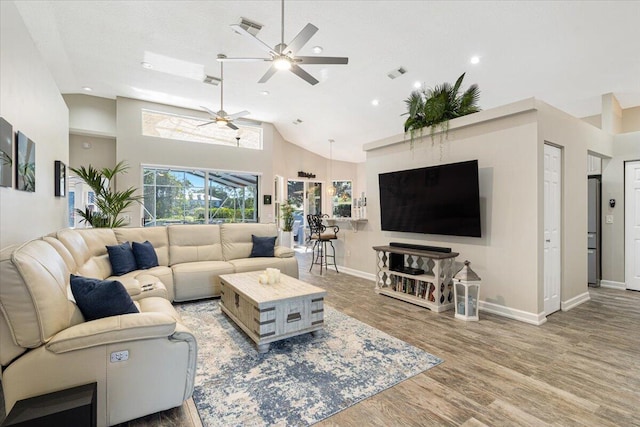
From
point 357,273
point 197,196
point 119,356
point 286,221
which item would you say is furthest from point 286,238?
point 119,356

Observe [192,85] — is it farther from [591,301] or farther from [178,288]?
[591,301]

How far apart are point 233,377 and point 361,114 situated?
19.2 feet

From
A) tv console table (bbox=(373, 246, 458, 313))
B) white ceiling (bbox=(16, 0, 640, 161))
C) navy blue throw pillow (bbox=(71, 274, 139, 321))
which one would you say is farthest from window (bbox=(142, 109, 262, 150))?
navy blue throw pillow (bbox=(71, 274, 139, 321))

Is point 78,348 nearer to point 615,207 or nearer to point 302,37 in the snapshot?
point 302,37

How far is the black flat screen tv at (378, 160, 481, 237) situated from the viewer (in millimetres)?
3713

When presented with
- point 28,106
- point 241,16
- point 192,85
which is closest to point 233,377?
point 28,106

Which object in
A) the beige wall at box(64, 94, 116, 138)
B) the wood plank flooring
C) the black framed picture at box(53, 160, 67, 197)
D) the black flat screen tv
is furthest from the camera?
the beige wall at box(64, 94, 116, 138)

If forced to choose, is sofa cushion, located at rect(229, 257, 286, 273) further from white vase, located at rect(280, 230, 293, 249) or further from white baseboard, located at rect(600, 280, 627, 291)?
white baseboard, located at rect(600, 280, 627, 291)

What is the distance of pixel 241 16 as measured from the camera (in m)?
3.65

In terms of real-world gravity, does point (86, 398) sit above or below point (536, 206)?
below

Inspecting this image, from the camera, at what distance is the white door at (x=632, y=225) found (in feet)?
15.6

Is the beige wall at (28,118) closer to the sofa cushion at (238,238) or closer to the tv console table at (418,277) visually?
the sofa cushion at (238,238)

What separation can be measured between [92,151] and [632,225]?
1044 centimetres

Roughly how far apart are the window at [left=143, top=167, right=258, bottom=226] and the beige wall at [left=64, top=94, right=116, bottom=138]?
1.24 meters
